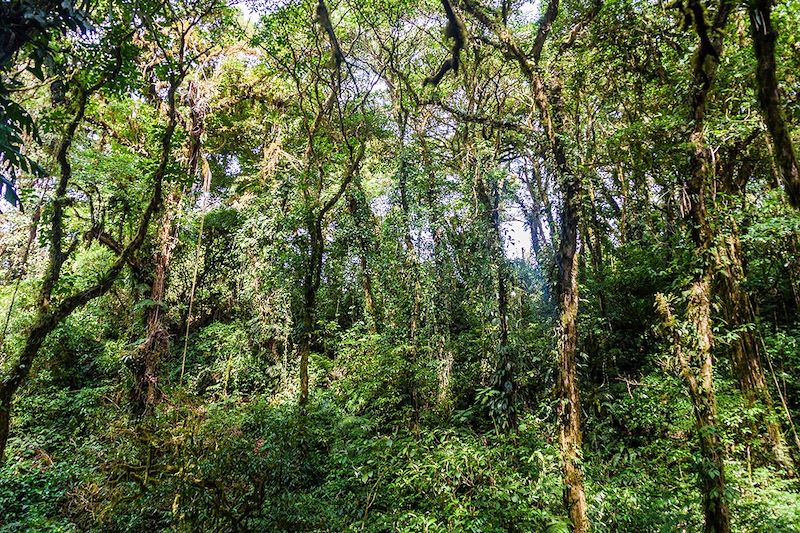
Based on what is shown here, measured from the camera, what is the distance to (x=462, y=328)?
10320mm

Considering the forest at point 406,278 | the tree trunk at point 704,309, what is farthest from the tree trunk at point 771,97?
the tree trunk at point 704,309

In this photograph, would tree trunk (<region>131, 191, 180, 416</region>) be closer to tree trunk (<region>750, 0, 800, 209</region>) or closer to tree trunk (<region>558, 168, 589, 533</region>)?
tree trunk (<region>558, 168, 589, 533</region>)

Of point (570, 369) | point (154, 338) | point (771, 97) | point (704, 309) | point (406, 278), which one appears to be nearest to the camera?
point (771, 97)

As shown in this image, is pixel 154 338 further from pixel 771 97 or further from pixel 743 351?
pixel 743 351

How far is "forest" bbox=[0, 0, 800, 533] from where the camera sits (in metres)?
4.35

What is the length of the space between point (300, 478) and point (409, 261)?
4.79m

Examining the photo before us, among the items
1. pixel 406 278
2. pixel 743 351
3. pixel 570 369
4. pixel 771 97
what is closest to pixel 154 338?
pixel 406 278

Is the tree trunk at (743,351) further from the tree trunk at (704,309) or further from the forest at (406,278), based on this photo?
the tree trunk at (704,309)

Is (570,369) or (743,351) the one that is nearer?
(570,369)

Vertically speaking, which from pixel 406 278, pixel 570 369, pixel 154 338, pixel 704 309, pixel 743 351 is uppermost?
pixel 406 278

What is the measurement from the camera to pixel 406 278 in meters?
9.16

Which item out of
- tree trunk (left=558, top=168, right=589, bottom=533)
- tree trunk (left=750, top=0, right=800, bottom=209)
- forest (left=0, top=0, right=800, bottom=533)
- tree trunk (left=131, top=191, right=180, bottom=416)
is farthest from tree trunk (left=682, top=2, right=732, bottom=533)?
tree trunk (left=131, top=191, right=180, bottom=416)

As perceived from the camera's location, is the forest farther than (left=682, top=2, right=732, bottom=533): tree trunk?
Yes

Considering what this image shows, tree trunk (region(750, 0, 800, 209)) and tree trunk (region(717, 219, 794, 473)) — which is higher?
tree trunk (region(750, 0, 800, 209))
